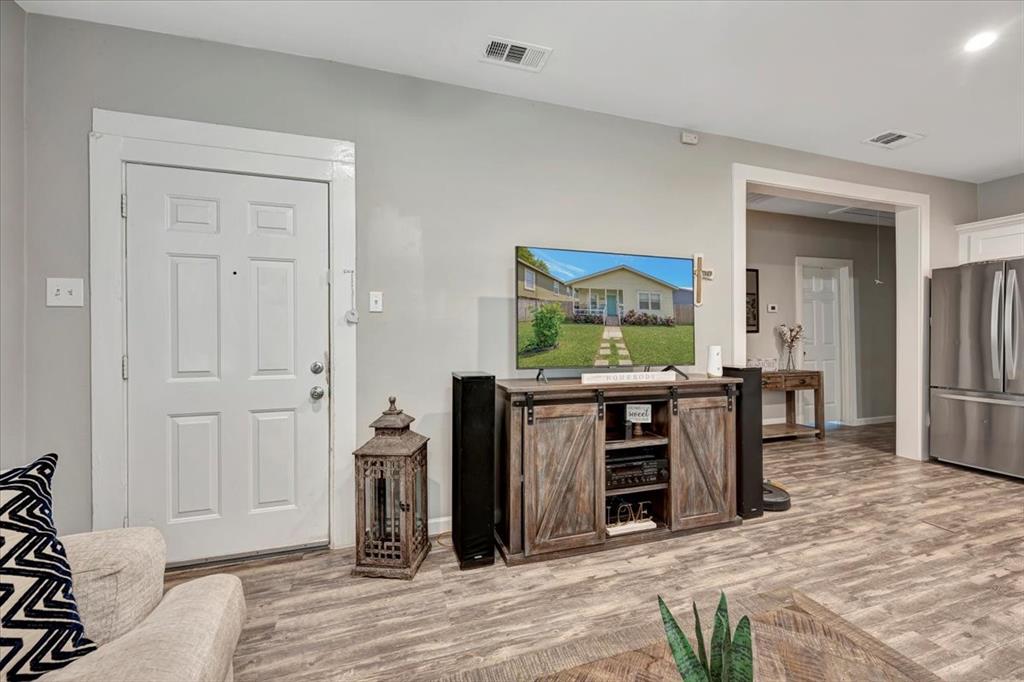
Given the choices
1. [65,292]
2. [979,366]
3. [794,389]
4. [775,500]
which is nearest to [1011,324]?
[979,366]

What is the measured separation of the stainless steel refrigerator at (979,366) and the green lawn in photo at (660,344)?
2948mm

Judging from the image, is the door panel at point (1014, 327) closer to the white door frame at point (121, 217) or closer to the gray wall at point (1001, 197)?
the gray wall at point (1001, 197)

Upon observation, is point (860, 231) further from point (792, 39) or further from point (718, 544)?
point (718, 544)

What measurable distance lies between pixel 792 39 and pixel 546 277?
176 centimetres

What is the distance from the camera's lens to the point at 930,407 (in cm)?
419

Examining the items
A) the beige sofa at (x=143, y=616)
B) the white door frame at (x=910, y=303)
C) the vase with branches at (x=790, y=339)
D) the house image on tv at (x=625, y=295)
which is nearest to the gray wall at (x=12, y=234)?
the beige sofa at (x=143, y=616)

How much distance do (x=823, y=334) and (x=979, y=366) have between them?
2006 millimetres

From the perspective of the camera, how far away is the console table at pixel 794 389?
4863 millimetres

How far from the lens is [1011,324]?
3.62 m

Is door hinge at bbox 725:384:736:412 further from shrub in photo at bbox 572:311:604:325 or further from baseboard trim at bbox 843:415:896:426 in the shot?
baseboard trim at bbox 843:415:896:426

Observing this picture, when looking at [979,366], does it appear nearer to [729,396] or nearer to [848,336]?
[848,336]

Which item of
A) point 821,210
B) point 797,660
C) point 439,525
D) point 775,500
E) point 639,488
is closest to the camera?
point 797,660

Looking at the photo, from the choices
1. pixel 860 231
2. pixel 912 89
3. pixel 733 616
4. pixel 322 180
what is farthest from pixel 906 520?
pixel 860 231

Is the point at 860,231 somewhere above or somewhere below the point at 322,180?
above
